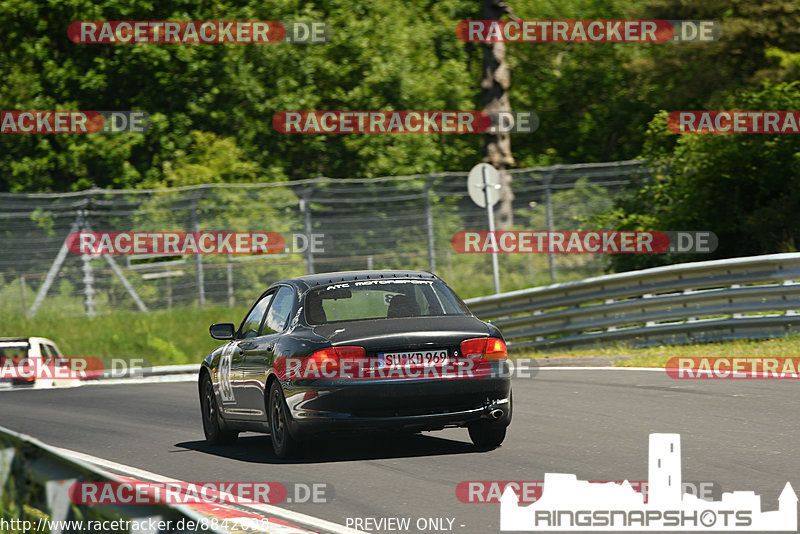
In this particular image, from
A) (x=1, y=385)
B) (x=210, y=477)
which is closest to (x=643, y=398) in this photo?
(x=210, y=477)

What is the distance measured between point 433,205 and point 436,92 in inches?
498

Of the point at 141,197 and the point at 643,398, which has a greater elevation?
the point at 141,197

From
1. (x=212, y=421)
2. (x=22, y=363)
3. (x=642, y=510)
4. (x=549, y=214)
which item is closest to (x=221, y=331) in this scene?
(x=212, y=421)

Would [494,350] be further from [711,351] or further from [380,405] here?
[711,351]

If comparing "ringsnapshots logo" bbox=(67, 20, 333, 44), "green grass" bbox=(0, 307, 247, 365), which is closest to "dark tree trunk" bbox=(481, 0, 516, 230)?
"green grass" bbox=(0, 307, 247, 365)

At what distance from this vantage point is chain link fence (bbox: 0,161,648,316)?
27328 millimetres

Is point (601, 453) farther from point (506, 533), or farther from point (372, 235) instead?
point (372, 235)

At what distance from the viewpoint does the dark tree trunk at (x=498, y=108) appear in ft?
95.3

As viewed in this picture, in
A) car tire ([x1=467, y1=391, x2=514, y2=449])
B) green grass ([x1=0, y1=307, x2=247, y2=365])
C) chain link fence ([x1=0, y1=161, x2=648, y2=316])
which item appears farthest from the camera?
chain link fence ([x1=0, y1=161, x2=648, y2=316])

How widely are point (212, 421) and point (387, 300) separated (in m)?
2.19

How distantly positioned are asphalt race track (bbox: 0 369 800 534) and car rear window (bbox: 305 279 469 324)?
3.40 ft

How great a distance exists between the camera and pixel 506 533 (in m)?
6.69

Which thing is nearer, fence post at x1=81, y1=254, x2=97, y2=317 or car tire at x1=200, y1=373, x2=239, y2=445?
car tire at x1=200, y1=373, x2=239, y2=445

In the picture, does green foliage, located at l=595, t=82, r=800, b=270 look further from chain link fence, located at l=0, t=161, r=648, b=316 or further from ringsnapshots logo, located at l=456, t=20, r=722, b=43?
ringsnapshots logo, located at l=456, t=20, r=722, b=43
